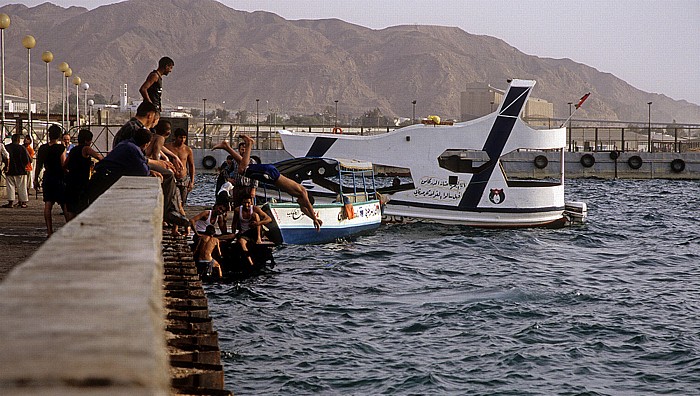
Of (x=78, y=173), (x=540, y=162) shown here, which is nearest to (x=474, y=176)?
(x=78, y=173)

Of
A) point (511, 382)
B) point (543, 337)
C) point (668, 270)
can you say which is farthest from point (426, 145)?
point (511, 382)

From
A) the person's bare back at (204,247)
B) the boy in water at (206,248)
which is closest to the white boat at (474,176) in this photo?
the boy in water at (206,248)

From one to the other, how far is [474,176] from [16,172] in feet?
42.6

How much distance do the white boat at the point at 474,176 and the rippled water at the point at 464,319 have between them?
5.95 feet

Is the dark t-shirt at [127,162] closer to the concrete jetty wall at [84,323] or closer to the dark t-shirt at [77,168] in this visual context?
the dark t-shirt at [77,168]

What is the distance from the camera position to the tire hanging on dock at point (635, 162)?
2815 inches

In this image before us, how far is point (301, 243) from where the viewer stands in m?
25.0

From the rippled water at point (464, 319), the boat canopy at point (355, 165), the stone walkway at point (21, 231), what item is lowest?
the rippled water at point (464, 319)

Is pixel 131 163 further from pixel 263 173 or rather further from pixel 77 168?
pixel 263 173

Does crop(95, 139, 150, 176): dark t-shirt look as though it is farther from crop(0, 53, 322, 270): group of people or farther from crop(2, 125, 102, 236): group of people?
crop(2, 125, 102, 236): group of people

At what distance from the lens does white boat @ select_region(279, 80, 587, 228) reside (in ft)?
97.9

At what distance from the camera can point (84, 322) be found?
2.51 m

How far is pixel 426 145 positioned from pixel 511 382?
1860cm

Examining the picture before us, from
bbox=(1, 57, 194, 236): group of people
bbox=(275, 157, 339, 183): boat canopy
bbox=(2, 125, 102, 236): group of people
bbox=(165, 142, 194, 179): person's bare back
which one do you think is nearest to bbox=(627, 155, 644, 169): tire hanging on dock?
bbox=(275, 157, 339, 183): boat canopy
